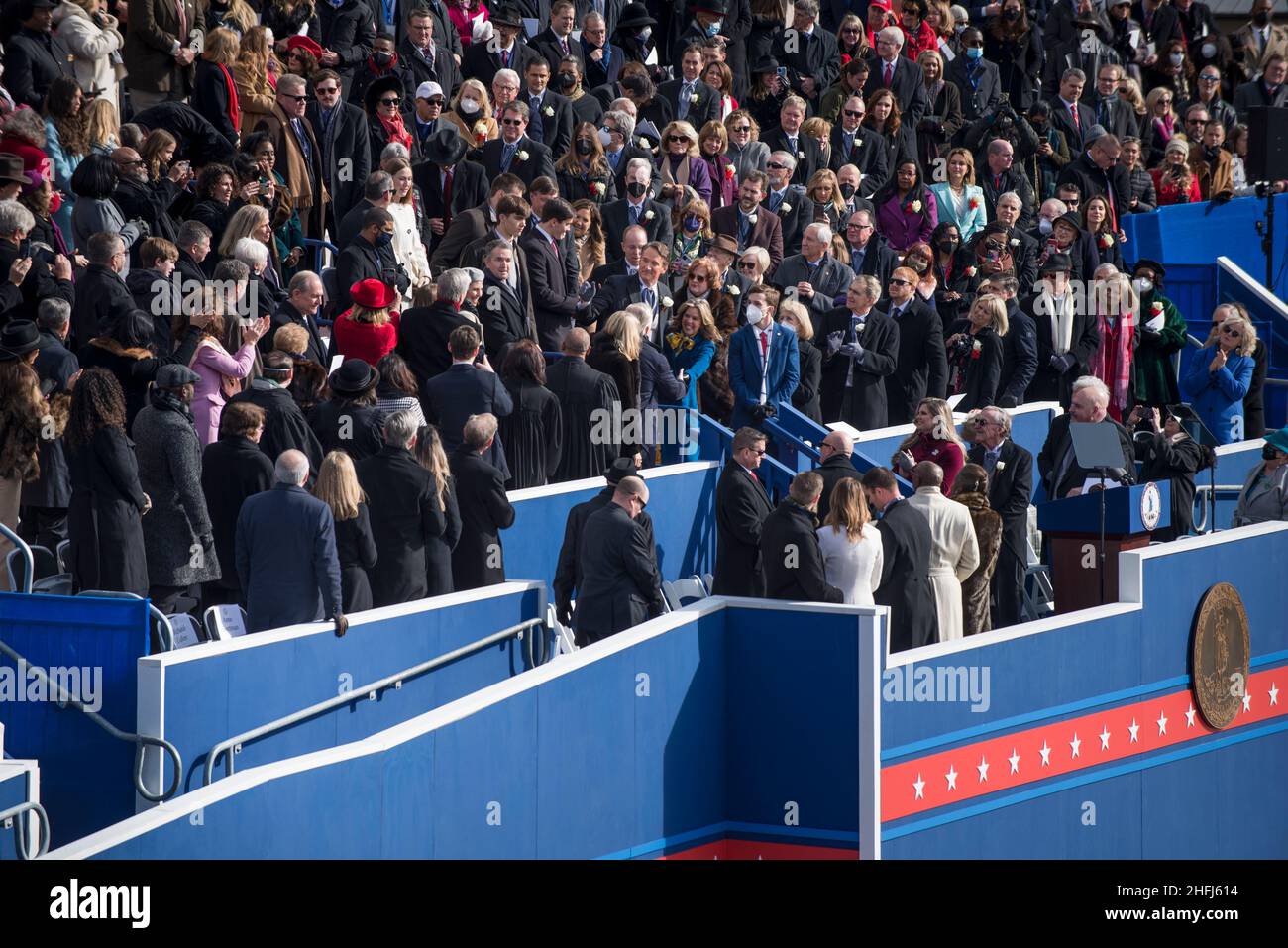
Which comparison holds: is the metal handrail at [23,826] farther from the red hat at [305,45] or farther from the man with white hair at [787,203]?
the man with white hair at [787,203]

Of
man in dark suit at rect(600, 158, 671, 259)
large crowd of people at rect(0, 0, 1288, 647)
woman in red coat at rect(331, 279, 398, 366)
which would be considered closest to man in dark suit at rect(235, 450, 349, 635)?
large crowd of people at rect(0, 0, 1288, 647)

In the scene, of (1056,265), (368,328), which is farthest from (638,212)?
(368,328)

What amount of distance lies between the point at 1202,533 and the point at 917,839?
3932 millimetres

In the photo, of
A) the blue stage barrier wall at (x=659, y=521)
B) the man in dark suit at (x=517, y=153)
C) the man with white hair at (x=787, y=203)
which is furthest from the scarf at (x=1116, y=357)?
the man in dark suit at (x=517, y=153)

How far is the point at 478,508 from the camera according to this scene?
12828 mm

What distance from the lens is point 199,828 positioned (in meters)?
8.90

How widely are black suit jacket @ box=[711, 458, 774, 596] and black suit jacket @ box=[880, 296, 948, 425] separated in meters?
3.70

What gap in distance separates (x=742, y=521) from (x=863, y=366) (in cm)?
358

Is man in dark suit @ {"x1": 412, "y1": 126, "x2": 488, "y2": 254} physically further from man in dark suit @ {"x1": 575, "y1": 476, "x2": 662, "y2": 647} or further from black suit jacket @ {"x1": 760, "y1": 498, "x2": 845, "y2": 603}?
black suit jacket @ {"x1": 760, "y1": 498, "x2": 845, "y2": 603}

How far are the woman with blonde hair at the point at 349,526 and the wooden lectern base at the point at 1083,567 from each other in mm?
4771

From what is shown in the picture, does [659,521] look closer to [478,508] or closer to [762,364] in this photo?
[762,364]
